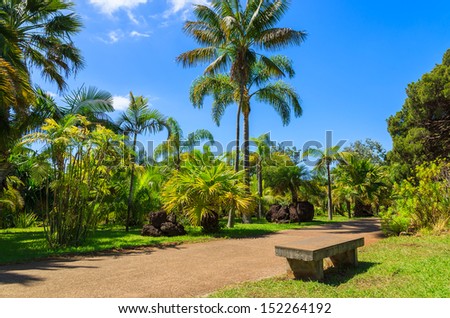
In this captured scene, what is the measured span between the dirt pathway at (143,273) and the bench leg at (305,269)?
618 mm

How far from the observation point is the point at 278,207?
2030 centimetres

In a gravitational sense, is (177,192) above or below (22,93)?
below

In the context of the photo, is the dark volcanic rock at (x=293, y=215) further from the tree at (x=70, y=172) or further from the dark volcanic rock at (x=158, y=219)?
the tree at (x=70, y=172)

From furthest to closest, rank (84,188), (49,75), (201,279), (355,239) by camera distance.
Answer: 1. (49,75)
2. (84,188)
3. (355,239)
4. (201,279)

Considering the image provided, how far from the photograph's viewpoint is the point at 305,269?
205 inches

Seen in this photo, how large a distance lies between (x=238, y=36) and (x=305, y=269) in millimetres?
13559

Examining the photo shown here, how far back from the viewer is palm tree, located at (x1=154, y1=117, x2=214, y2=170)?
2378 centimetres

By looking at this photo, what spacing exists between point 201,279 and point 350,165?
23.0 m

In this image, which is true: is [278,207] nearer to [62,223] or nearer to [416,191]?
[416,191]

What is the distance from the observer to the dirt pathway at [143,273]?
486 centimetres

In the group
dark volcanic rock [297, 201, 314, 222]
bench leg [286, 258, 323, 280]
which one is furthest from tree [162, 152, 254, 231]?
dark volcanic rock [297, 201, 314, 222]

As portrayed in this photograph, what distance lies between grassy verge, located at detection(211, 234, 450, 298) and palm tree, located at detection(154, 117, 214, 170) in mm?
17528

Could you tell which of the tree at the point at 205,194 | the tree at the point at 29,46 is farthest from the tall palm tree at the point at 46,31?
the tree at the point at 205,194
